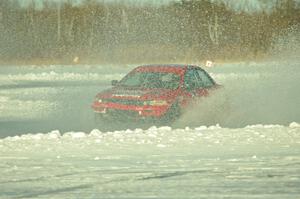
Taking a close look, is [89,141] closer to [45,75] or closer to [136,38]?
[45,75]

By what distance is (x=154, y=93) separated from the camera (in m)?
16.3

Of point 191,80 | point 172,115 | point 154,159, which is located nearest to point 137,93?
point 172,115

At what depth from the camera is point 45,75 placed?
4300cm

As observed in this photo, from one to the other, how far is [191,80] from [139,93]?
1609 millimetres

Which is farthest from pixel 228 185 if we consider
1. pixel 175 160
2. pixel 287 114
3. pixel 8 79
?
pixel 8 79

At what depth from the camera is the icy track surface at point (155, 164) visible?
820 cm

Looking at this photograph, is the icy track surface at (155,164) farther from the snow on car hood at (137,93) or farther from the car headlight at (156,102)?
the snow on car hood at (137,93)

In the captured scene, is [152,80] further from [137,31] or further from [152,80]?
[137,31]

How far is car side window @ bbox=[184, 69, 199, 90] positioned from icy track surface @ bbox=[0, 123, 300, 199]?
2.89 metres

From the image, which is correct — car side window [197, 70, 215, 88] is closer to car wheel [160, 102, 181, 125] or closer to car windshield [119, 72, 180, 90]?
car windshield [119, 72, 180, 90]

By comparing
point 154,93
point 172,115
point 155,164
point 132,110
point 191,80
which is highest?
point 191,80

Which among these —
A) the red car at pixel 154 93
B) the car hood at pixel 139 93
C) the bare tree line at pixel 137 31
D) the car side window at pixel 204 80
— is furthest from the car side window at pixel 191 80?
the bare tree line at pixel 137 31

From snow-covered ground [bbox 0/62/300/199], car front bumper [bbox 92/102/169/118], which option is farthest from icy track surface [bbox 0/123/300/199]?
car front bumper [bbox 92/102/169/118]

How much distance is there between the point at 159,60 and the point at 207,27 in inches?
950
